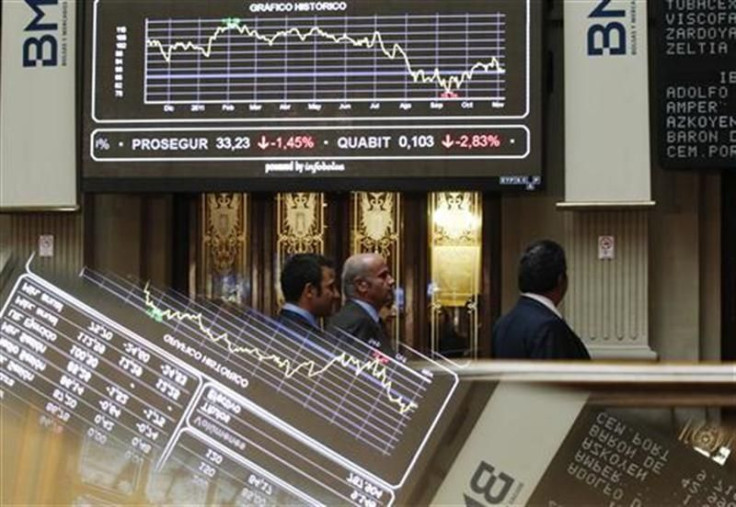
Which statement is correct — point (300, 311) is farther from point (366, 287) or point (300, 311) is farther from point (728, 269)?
point (728, 269)

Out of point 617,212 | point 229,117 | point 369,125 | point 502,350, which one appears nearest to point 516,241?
point 617,212

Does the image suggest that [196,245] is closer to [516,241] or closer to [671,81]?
[516,241]

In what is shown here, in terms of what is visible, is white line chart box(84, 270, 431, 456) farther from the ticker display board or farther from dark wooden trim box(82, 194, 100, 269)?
dark wooden trim box(82, 194, 100, 269)

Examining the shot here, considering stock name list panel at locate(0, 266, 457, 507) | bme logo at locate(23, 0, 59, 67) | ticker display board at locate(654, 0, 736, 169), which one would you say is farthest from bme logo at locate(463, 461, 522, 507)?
bme logo at locate(23, 0, 59, 67)

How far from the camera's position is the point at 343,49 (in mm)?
8852

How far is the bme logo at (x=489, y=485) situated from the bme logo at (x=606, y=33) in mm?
6444

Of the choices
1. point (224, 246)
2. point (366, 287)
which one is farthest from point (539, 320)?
point (224, 246)

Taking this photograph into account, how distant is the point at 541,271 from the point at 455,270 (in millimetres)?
4942

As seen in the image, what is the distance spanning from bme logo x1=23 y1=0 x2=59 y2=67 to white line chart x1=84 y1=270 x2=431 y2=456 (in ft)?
22.2

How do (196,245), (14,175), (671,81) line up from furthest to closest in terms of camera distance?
(196,245)
(14,175)
(671,81)

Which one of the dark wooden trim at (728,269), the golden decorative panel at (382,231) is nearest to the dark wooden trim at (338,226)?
the golden decorative panel at (382,231)

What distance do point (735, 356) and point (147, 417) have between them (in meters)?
7.25

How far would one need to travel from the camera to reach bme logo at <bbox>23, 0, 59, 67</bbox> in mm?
9438

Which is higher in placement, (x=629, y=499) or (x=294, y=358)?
(x=294, y=358)
